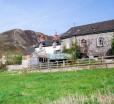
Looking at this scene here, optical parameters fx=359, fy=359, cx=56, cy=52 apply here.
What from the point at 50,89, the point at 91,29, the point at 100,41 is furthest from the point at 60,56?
the point at 50,89

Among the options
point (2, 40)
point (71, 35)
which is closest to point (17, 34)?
point (2, 40)

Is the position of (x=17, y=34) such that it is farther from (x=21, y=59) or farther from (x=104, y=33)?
(x=104, y=33)

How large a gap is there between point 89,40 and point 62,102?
163 feet

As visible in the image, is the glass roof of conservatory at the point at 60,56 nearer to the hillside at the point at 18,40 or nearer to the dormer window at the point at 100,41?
the dormer window at the point at 100,41

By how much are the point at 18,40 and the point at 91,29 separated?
6245cm

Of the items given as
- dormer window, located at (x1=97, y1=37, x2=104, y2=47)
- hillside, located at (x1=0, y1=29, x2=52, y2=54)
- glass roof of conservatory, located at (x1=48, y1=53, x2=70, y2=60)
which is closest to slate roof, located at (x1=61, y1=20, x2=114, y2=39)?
dormer window, located at (x1=97, y1=37, x2=104, y2=47)

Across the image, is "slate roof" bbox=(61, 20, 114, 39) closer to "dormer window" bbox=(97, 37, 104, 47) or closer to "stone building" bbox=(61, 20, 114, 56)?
"stone building" bbox=(61, 20, 114, 56)

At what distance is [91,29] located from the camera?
62.0 metres

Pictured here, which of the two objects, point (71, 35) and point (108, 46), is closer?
point (108, 46)

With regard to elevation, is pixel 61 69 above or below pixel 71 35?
below

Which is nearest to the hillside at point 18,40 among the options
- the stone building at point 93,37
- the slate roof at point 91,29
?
the slate roof at point 91,29

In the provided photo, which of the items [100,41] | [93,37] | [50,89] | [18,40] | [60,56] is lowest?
[50,89]

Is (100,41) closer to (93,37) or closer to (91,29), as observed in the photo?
(93,37)

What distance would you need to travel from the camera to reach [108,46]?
193ft
